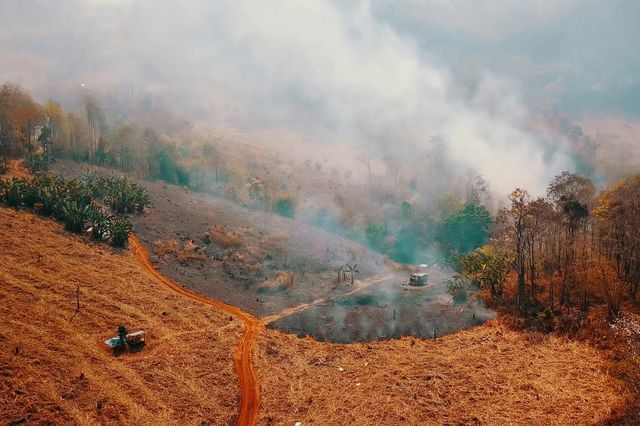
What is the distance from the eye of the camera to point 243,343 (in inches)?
1193

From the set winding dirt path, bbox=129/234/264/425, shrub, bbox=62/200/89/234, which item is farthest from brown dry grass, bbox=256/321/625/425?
shrub, bbox=62/200/89/234

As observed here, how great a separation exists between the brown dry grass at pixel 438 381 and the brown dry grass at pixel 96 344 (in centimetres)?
351

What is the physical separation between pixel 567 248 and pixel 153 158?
76.8m

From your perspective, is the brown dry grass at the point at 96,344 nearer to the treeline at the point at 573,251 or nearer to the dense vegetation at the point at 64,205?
Result: the dense vegetation at the point at 64,205

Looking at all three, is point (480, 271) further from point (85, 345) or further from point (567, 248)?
point (85, 345)

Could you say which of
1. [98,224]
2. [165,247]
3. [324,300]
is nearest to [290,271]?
[324,300]

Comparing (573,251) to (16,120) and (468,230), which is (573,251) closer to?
(468,230)

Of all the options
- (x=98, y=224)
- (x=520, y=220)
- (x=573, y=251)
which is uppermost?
(x=520, y=220)

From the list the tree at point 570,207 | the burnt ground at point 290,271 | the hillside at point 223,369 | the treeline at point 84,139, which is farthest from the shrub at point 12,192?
the tree at point 570,207

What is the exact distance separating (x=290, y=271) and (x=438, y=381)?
89.1ft

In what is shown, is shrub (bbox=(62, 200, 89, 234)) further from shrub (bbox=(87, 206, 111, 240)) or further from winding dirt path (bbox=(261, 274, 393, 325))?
winding dirt path (bbox=(261, 274, 393, 325))

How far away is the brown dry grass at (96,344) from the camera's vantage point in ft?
68.1

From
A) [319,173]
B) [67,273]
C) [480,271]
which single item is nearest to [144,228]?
[67,273]

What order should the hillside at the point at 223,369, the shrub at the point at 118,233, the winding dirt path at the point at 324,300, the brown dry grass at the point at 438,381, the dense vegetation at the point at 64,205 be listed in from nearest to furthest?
the hillside at the point at 223,369 < the brown dry grass at the point at 438,381 < the winding dirt path at the point at 324,300 < the dense vegetation at the point at 64,205 < the shrub at the point at 118,233
